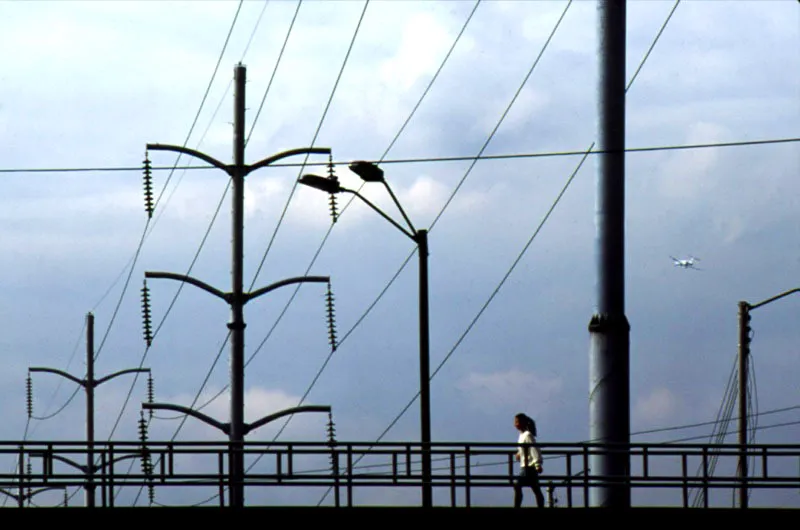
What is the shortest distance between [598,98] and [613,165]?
1.04 meters

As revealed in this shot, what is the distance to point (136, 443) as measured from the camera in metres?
22.1

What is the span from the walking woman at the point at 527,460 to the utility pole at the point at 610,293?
7.65ft

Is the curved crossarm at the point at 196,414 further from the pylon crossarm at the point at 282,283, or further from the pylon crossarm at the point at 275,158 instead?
the pylon crossarm at the point at 275,158

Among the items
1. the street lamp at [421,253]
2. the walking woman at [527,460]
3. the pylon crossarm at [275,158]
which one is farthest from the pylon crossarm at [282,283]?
the walking woman at [527,460]

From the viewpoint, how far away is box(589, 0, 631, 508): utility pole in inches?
781

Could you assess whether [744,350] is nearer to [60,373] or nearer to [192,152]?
[192,152]

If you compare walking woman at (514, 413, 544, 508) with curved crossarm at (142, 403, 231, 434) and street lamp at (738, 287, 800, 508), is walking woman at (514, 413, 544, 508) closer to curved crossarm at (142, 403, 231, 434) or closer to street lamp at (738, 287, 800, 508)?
curved crossarm at (142, 403, 231, 434)

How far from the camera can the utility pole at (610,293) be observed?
19.8 metres

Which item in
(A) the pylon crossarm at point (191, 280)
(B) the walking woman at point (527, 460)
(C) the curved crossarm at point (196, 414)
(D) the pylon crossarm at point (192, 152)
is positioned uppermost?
(D) the pylon crossarm at point (192, 152)

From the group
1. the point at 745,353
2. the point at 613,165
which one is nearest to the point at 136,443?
the point at 613,165

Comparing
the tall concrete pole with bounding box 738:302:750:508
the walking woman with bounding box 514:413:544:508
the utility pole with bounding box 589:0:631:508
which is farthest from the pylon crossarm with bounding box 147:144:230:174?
the tall concrete pole with bounding box 738:302:750:508

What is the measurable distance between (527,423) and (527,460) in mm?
611

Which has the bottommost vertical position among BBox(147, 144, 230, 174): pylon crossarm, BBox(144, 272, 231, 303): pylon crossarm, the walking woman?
the walking woman
